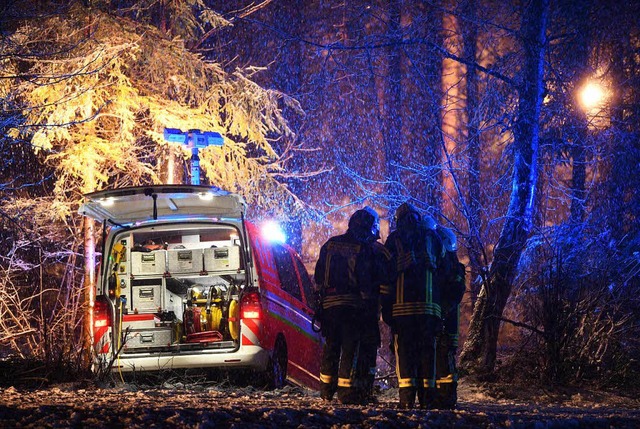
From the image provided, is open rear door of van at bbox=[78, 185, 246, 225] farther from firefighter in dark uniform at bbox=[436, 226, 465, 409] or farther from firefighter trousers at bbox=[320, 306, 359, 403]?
firefighter in dark uniform at bbox=[436, 226, 465, 409]

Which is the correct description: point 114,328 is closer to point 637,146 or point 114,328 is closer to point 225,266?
point 225,266

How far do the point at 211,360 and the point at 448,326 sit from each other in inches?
104

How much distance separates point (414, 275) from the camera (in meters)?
7.42

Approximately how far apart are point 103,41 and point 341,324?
8604 mm

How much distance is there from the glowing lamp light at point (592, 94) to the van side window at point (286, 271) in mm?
6127

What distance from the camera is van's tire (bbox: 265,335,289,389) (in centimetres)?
914

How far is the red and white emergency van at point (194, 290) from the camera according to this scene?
8922 millimetres

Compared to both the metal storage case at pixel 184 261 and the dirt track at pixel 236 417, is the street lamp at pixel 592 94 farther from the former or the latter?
the dirt track at pixel 236 417

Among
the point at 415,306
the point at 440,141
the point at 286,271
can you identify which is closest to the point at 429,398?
the point at 415,306

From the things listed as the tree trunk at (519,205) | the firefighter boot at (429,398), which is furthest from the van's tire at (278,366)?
the tree trunk at (519,205)

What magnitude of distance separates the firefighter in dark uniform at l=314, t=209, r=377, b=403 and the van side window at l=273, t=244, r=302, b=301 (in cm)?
205

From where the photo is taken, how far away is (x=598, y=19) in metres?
13.4

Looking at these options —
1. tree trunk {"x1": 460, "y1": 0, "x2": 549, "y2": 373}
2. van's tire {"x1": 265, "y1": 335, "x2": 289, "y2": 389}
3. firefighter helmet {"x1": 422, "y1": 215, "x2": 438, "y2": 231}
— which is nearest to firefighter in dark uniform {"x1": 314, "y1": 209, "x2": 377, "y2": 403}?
firefighter helmet {"x1": 422, "y1": 215, "x2": 438, "y2": 231}

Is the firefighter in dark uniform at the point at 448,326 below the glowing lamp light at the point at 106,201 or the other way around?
below
